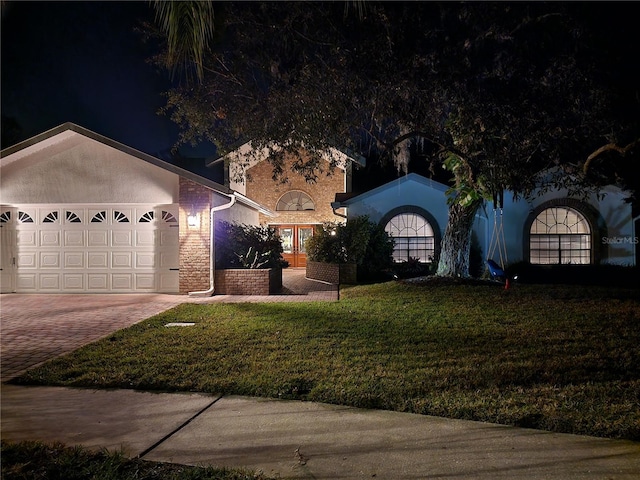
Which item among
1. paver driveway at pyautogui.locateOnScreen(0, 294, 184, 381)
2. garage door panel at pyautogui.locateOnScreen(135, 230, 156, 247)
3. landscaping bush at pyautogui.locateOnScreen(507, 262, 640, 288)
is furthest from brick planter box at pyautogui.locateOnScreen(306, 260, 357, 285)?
garage door panel at pyautogui.locateOnScreen(135, 230, 156, 247)

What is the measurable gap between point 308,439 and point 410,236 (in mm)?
15468

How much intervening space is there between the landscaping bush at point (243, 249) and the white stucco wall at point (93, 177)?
1794 mm

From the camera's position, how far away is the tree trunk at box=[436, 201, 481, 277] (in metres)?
15.1

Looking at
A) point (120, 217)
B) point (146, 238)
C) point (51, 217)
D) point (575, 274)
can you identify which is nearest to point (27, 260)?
point (51, 217)

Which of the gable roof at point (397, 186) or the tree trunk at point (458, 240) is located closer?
the tree trunk at point (458, 240)

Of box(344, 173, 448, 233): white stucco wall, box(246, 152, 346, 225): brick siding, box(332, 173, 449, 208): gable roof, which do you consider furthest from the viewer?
box(246, 152, 346, 225): brick siding

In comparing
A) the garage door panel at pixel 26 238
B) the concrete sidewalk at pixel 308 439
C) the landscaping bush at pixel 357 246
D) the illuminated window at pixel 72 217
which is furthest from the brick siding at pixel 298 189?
the concrete sidewalk at pixel 308 439

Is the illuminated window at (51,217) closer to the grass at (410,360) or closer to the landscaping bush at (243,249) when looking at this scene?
the landscaping bush at (243,249)

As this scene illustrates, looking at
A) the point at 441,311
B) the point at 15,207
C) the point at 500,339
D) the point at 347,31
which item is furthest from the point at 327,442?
the point at 15,207

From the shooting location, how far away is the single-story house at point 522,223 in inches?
699

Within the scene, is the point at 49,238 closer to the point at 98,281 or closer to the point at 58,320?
the point at 98,281

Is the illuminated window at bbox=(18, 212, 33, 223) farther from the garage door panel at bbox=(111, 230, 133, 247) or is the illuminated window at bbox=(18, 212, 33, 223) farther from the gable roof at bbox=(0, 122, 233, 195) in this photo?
the garage door panel at bbox=(111, 230, 133, 247)

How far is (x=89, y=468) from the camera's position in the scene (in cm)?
371

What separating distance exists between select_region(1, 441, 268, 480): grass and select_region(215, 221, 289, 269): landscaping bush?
10.4 m
